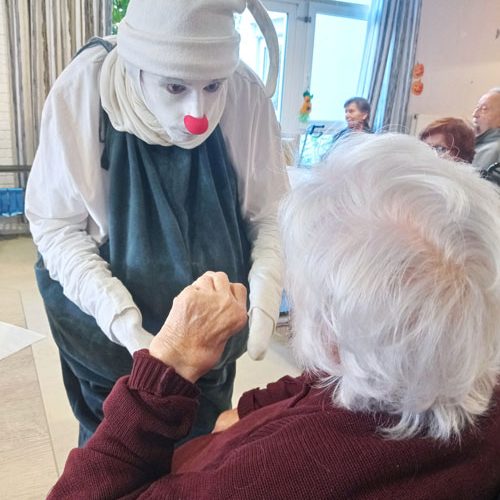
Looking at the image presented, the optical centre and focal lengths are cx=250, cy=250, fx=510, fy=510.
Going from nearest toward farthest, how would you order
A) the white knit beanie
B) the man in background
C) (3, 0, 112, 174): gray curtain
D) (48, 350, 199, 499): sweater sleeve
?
(48, 350, 199, 499): sweater sleeve
the white knit beanie
the man in background
(3, 0, 112, 174): gray curtain

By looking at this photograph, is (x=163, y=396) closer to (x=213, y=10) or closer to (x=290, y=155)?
(x=213, y=10)

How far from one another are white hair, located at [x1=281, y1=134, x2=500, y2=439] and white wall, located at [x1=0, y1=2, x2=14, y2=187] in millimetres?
3597

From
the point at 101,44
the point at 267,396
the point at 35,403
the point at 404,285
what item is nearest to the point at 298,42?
the point at 35,403

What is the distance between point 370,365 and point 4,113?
379 centimetres

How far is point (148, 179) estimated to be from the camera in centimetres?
92

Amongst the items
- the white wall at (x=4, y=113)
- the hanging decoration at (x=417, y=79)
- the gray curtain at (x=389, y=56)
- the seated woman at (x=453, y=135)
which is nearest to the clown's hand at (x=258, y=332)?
the seated woman at (x=453, y=135)

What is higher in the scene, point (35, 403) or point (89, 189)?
point (89, 189)

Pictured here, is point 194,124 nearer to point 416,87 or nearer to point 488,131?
point 488,131

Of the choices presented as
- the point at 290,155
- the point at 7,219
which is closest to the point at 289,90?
the point at 7,219

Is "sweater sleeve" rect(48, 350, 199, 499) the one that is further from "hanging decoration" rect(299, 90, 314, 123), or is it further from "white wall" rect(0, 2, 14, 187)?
"hanging decoration" rect(299, 90, 314, 123)

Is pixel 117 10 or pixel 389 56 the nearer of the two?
pixel 117 10

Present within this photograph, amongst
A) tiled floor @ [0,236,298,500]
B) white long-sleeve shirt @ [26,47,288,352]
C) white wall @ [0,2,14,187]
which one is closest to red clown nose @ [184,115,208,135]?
white long-sleeve shirt @ [26,47,288,352]

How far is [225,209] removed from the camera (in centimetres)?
99

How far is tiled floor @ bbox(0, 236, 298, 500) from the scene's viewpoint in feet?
5.24
